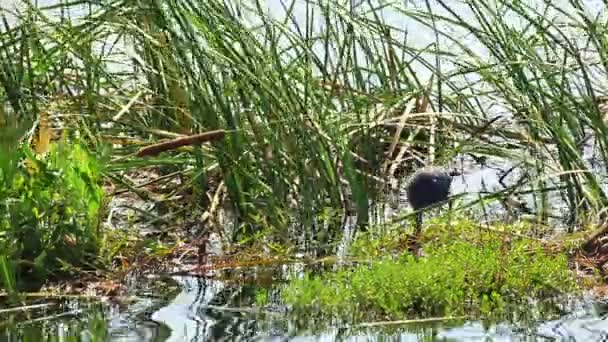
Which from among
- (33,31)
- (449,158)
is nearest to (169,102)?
(33,31)

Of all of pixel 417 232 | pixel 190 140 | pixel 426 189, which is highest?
pixel 190 140

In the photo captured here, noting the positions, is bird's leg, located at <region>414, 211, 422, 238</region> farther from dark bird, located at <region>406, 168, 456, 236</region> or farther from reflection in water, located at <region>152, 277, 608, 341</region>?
reflection in water, located at <region>152, 277, 608, 341</region>

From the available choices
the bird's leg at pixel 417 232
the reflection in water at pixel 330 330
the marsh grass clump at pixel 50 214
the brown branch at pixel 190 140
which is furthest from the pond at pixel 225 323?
the brown branch at pixel 190 140

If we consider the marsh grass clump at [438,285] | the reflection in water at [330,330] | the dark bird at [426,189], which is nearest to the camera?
the reflection in water at [330,330]

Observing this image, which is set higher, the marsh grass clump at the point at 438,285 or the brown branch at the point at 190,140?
the brown branch at the point at 190,140

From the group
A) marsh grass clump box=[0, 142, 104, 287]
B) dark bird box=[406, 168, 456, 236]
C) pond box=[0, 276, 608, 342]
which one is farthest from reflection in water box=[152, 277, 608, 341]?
dark bird box=[406, 168, 456, 236]

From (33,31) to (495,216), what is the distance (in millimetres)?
1361

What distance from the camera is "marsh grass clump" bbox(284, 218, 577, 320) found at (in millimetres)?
2709

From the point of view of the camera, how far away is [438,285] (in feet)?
8.91

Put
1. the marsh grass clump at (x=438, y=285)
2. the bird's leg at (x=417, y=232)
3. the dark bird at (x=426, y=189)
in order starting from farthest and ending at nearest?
the dark bird at (x=426, y=189) → the bird's leg at (x=417, y=232) → the marsh grass clump at (x=438, y=285)

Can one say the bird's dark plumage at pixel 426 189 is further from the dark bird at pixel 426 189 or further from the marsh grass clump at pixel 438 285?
the marsh grass clump at pixel 438 285

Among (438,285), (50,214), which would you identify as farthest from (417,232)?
(50,214)

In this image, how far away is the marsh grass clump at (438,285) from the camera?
2.71m

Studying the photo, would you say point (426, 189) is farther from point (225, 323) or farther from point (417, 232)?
point (225, 323)
